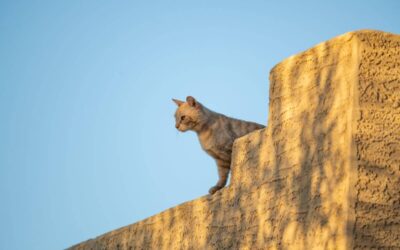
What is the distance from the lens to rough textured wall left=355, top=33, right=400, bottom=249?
435 centimetres

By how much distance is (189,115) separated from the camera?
26.8ft

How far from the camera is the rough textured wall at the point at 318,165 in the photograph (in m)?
4.40

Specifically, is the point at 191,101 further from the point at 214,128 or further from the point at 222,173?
the point at 222,173

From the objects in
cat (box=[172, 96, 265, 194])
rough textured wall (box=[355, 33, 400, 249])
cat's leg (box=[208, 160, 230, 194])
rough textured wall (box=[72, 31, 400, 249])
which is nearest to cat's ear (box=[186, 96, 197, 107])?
cat (box=[172, 96, 265, 194])

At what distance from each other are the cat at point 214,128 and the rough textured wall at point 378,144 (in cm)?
274

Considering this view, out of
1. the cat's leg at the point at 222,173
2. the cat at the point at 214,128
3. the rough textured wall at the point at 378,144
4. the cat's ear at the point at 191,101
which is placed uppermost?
the cat's ear at the point at 191,101

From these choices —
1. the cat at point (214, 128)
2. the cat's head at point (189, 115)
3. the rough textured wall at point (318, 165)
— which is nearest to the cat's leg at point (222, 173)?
the cat at point (214, 128)

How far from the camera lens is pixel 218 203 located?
595 centimetres

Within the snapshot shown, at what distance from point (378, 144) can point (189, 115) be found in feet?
12.7

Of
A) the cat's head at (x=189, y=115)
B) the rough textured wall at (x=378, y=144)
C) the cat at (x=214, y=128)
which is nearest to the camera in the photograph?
the rough textured wall at (x=378, y=144)

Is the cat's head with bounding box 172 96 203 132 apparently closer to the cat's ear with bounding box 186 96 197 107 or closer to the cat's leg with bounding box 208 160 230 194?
the cat's ear with bounding box 186 96 197 107

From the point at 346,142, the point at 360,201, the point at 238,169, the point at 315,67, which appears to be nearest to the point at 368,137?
the point at 346,142

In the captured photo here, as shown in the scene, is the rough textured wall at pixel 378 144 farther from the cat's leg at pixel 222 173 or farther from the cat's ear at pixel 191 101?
the cat's ear at pixel 191 101

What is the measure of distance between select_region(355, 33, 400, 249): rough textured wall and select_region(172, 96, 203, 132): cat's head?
3481mm
